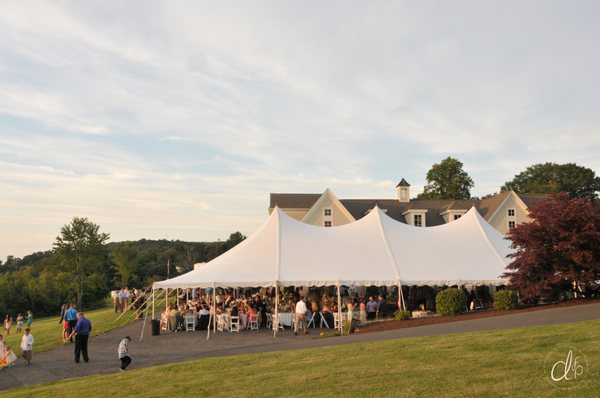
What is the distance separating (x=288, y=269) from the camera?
68.7 feet

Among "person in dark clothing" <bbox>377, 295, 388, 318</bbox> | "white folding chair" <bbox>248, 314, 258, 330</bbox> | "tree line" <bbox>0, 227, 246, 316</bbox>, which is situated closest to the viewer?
"white folding chair" <bbox>248, 314, 258, 330</bbox>

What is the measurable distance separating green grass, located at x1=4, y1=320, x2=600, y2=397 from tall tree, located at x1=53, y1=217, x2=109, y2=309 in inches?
1809

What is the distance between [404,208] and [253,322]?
31.7m

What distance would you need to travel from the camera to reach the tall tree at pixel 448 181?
6919 cm

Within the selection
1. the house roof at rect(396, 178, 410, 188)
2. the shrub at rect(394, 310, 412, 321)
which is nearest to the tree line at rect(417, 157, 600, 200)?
the house roof at rect(396, 178, 410, 188)

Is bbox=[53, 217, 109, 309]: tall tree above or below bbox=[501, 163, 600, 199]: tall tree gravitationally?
below

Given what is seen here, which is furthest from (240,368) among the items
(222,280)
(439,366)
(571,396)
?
(222,280)

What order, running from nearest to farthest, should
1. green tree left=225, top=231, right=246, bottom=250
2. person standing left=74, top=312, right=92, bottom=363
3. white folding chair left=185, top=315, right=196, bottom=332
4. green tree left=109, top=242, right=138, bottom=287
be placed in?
1. person standing left=74, top=312, right=92, bottom=363
2. white folding chair left=185, top=315, right=196, bottom=332
3. green tree left=109, top=242, right=138, bottom=287
4. green tree left=225, top=231, right=246, bottom=250

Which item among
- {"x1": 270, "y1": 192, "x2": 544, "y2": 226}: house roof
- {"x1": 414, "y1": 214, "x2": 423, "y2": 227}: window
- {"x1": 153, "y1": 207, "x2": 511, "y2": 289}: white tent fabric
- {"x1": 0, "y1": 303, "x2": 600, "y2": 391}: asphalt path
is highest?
{"x1": 270, "y1": 192, "x2": 544, "y2": 226}: house roof

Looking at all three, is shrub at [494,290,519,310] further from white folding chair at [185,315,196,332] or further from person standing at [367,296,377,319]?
white folding chair at [185,315,196,332]

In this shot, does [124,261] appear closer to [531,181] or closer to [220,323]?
[220,323]

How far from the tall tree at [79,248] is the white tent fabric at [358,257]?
36.5 meters

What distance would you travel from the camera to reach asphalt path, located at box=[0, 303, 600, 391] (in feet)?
44.8

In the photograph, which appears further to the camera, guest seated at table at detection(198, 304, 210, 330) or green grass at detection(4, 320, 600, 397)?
guest seated at table at detection(198, 304, 210, 330)
